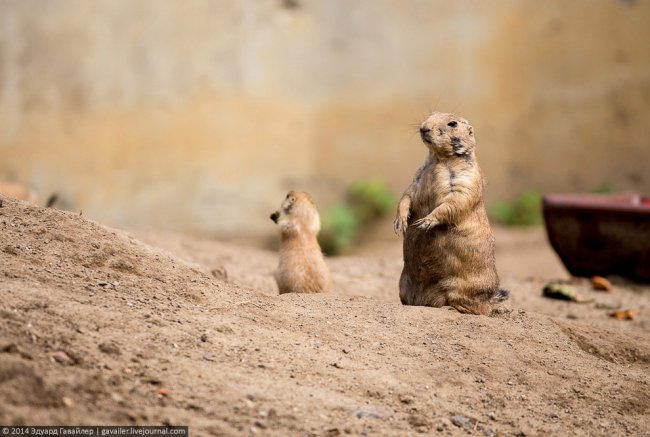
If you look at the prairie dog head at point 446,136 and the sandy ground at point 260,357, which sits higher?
the prairie dog head at point 446,136

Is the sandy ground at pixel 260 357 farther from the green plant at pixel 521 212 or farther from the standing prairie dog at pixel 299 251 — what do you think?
the green plant at pixel 521 212

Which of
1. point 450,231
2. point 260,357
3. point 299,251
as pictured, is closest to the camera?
point 260,357

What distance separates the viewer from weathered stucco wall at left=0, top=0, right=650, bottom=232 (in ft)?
36.4

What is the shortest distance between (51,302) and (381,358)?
1.54 m

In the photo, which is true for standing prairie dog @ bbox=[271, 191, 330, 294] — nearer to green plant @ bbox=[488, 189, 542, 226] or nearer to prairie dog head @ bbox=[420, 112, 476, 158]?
prairie dog head @ bbox=[420, 112, 476, 158]

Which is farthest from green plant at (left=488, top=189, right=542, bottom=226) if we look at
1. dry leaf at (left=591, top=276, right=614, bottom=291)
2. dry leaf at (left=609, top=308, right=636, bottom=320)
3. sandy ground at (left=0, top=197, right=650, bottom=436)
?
sandy ground at (left=0, top=197, right=650, bottom=436)

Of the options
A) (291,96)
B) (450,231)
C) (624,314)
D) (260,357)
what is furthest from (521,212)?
(260,357)

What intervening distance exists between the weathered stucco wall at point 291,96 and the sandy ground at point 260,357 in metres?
6.40

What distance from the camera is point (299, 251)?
6.11 metres

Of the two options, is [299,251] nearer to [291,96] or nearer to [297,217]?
[297,217]

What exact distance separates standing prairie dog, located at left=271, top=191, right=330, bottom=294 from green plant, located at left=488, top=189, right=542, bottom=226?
6.32m

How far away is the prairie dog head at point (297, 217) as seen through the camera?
623 centimetres

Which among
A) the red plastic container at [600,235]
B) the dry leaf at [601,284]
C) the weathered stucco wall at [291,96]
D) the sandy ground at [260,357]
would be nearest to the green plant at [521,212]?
the weathered stucco wall at [291,96]

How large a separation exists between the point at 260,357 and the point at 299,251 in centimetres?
218
